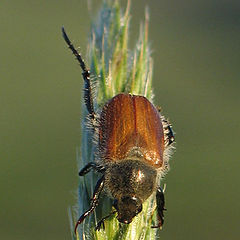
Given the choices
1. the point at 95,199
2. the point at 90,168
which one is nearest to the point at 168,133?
the point at 90,168

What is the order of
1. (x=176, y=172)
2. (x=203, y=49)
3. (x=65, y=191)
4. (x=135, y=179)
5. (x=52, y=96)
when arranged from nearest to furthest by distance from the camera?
1. (x=135, y=179)
2. (x=65, y=191)
3. (x=176, y=172)
4. (x=52, y=96)
5. (x=203, y=49)

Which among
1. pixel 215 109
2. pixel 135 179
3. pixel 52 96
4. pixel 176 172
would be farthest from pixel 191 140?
pixel 135 179

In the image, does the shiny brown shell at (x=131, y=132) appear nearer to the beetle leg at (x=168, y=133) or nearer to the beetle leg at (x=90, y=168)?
the beetle leg at (x=90, y=168)

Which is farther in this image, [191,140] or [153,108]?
[191,140]

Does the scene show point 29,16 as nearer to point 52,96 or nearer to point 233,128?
point 52,96

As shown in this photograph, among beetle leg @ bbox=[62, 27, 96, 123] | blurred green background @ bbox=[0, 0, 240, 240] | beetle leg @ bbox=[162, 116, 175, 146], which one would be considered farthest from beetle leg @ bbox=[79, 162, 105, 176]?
blurred green background @ bbox=[0, 0, 240, 240]

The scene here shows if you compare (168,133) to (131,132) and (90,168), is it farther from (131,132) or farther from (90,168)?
(90,168)

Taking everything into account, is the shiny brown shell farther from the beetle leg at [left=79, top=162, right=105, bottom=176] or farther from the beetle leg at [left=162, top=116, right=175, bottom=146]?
the beetle leg at [left=162, top=116, right=175, bottom=146]

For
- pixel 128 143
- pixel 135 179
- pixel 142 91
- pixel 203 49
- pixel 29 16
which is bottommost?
pixel 135 179
